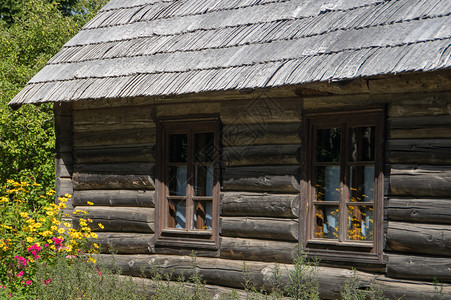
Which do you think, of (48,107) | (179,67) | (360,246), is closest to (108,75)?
(179,67)

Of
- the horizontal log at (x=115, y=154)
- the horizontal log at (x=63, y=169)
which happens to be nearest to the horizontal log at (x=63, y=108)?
the horizontal log at (x=115, y=154)

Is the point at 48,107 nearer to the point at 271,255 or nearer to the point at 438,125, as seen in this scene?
the point at 271,255

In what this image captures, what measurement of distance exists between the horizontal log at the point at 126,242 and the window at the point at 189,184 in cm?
20

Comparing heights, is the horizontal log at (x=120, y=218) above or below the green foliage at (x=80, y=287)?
above

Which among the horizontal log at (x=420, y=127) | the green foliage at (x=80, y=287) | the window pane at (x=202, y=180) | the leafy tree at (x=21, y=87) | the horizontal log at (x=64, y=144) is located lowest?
the green foliage at (x=80, y=287)

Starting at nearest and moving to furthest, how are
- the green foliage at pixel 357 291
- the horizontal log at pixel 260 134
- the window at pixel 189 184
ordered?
the green foliage at pixel 357 291 → the horizontal log at pixel 260 134 → the window at pixel 189 184

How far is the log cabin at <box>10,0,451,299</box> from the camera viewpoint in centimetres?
604

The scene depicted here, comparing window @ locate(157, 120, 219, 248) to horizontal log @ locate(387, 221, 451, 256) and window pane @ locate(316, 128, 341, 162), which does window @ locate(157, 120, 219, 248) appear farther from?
horizontal log @ locate(387, 221, 451, 256)

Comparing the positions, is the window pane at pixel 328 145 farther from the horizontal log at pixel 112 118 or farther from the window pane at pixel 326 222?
the horizontal log at pixel 112 118

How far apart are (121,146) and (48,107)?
687 centimetres

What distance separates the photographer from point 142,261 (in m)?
8.15

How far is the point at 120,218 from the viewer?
333 inches

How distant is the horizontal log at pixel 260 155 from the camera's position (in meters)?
6.97

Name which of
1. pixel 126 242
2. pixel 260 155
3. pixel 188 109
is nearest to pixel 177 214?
pixel 126 242
